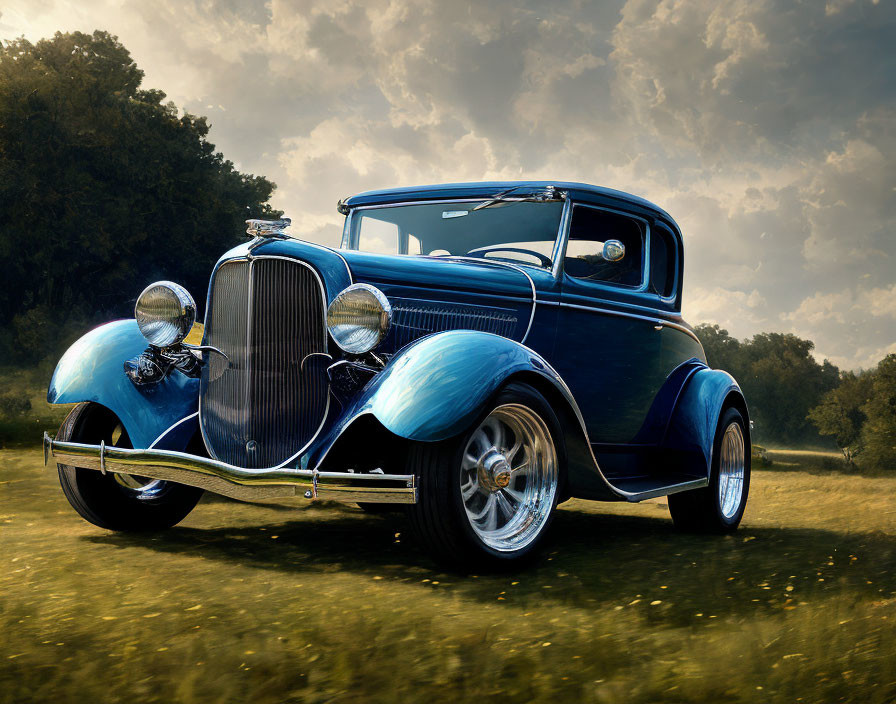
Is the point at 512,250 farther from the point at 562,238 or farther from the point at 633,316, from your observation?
the point at 633,316

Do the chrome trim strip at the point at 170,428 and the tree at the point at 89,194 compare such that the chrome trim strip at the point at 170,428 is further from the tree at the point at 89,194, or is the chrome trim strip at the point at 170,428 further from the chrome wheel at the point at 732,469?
the tree at the point at 89,194

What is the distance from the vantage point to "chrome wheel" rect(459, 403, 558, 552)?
4152 millimetres

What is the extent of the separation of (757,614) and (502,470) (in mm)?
1292

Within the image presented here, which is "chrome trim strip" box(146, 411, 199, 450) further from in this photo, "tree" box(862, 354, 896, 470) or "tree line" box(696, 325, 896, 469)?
"tree line" box(696, 325, 896, 469)

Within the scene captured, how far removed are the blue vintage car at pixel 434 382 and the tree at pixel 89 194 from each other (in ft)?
72.1

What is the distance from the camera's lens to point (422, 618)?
10.9ft

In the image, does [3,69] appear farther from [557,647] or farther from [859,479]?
[557,647]

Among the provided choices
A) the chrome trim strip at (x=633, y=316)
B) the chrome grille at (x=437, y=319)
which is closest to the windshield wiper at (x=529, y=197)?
the chrome trim strip at (x=633, y=316)

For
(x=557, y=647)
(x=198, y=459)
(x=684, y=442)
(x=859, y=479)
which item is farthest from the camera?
(x=859, y=479)

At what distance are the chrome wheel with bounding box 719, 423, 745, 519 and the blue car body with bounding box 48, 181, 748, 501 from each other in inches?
8.5

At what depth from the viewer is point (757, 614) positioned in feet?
11.5

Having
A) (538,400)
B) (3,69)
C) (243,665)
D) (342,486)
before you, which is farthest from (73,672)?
(3,69)

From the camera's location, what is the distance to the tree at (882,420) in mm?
32531

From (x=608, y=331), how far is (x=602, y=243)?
0.63 m
